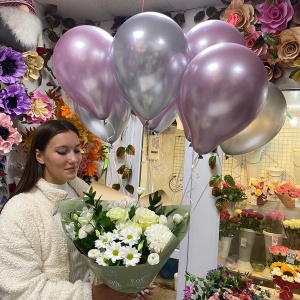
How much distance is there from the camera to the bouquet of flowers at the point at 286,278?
1812 millimetres

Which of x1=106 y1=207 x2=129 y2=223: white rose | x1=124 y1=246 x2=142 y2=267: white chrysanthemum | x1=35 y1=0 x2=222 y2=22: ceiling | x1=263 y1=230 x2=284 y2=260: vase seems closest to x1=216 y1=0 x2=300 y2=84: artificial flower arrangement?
x1=35 y1=0 x2=222 y2=22: ceiling

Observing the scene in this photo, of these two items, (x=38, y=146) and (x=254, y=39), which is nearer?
(x=38, y=146)

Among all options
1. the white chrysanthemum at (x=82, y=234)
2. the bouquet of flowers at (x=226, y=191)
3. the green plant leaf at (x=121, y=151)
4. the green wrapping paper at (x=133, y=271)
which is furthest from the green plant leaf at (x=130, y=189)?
the white chrysanthemum at (x=82, y=234)

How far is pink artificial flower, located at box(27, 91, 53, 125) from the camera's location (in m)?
1.91

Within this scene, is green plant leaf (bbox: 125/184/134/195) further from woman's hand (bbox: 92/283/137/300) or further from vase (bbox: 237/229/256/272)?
woman's hand (bbox: 92/283/137/300)

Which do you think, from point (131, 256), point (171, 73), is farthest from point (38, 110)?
point (131, 256)

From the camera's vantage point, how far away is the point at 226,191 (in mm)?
2133

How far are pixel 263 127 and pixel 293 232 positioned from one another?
0.93 meters

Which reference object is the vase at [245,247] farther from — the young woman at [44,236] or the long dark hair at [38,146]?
the long dark hair at [38,146]

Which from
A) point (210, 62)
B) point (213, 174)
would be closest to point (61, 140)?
point (210, 62)

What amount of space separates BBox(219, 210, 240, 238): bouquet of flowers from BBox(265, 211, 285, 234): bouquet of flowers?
0.18 m

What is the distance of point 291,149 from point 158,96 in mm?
1277

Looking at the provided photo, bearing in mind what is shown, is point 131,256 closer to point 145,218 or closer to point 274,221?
point 145,218

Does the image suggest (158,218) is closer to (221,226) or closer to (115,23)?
(221,226)
